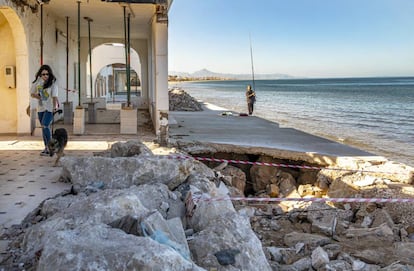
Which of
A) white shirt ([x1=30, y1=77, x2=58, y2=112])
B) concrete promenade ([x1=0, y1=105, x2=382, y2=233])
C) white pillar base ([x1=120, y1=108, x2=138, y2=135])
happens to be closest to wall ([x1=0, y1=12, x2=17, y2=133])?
concrete promenade ([x1=0, y1=105, x2=382, y2=233])

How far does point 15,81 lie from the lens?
10.2 metres

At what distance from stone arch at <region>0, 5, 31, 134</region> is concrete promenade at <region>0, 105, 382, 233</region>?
55 centimetres

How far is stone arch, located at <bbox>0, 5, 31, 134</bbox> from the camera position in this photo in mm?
9930

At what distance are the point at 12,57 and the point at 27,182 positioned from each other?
5.23 meters

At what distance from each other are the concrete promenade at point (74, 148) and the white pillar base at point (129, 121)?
0.91 feet

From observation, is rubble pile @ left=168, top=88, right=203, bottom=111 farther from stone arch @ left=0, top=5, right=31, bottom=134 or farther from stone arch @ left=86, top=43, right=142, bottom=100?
stone arch @ left=0, top=5, right=31, bottom=134

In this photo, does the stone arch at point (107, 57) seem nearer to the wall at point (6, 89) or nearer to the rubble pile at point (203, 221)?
the wall at point (6, 89)

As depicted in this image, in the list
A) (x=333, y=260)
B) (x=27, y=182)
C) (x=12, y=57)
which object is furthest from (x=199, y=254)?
(x=12, y=57)

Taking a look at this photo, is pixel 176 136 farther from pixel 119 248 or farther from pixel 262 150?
pixel 119 248

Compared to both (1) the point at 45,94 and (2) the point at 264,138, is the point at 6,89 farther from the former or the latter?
(2) the point at 264,138

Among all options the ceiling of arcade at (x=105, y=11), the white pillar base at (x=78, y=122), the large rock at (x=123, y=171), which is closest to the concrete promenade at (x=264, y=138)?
the white pillar base at (x=78, y=122)

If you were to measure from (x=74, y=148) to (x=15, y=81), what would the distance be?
8.90ft

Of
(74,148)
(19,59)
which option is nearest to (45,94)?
(74,148)

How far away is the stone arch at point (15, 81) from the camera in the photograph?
9.93m
